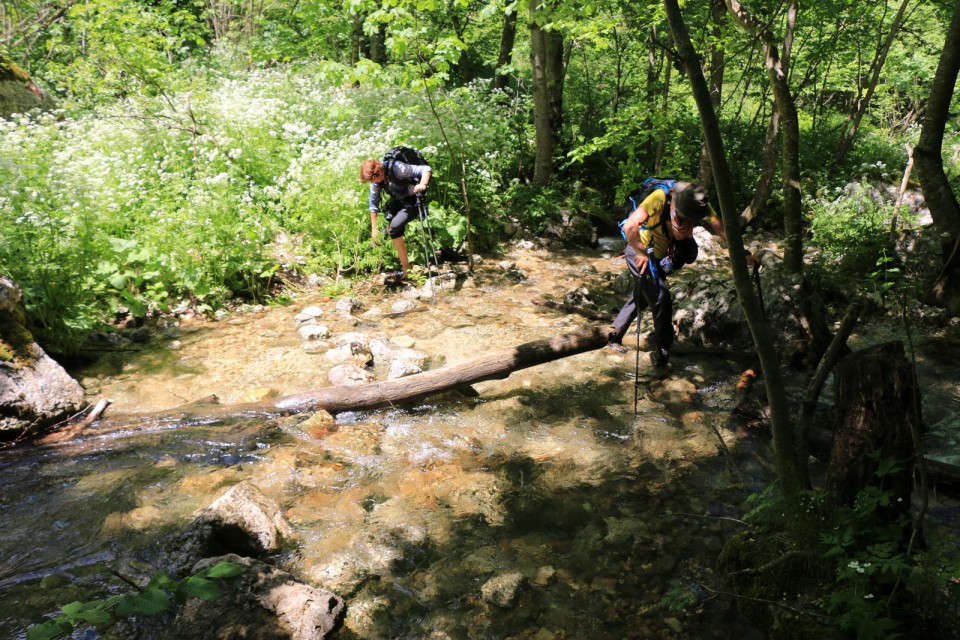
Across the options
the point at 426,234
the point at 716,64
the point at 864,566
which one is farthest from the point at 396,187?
the point at 864,566

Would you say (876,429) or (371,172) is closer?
(876,429)

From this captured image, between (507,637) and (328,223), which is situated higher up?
(328,223)

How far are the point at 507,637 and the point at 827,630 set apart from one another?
4.83 feet

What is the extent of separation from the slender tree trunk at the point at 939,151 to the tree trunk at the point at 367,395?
382cm

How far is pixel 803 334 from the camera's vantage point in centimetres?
648

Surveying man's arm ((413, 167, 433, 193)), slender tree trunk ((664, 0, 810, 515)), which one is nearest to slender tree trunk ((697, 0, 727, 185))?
man's arm ((413, 167, 433, 193))


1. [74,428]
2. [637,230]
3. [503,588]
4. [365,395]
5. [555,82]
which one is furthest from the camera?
[555,82]

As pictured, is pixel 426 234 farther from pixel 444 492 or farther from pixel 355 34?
pixel 355 34

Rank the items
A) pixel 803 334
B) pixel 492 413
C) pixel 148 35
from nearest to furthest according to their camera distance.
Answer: pixel 492 413 < pixel 803 334 < pixel 148 35

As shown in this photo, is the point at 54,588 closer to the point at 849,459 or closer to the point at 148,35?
the point at 849,459

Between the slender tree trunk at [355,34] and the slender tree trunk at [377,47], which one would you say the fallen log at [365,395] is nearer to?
the slender tree trunk at [355,34]

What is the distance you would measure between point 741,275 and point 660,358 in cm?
370

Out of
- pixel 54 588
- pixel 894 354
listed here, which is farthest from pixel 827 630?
pixel 54 588

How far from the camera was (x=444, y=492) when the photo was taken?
→ 4.21 metres
